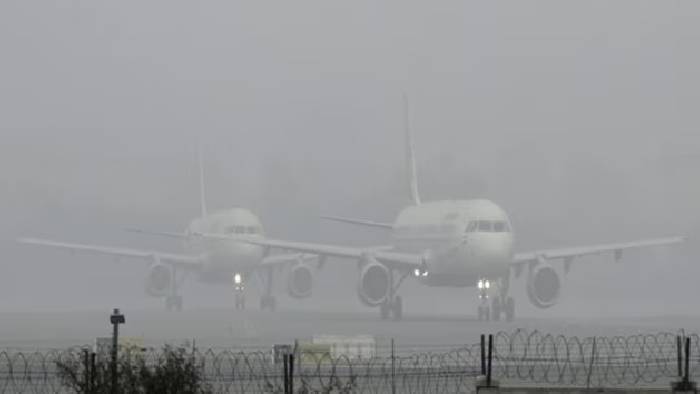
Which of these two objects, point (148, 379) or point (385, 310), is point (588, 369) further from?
point (385, 310)

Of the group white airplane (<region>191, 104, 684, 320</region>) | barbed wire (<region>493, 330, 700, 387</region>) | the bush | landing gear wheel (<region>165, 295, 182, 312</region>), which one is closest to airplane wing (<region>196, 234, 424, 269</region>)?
white airplane (<region>191, 104, 684, 320</region>)

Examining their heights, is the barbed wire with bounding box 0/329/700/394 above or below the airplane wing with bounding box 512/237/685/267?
below

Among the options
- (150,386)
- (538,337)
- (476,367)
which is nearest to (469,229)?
(538,337)

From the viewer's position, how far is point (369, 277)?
78.0 meters

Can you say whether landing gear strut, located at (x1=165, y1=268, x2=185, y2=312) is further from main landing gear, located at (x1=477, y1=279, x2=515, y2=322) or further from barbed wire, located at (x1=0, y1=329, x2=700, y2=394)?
barbed wire, located at (x1=0, y1=329, x2=700, y2=394)

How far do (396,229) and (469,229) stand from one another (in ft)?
31.7

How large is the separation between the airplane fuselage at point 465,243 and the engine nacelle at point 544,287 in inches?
66.2

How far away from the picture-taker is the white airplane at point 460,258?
77.7m

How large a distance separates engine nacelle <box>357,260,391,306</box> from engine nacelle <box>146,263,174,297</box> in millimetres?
27349

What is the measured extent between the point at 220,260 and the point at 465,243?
27.7 metres

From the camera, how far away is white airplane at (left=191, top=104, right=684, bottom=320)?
77.7 meters

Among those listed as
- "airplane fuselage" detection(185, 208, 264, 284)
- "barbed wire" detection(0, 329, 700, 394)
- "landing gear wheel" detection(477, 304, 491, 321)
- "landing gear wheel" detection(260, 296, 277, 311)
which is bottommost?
"barbed wire" detection(0, 329, 700, 394)

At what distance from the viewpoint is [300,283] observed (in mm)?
94750

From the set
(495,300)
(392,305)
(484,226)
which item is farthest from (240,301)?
(484,226)
